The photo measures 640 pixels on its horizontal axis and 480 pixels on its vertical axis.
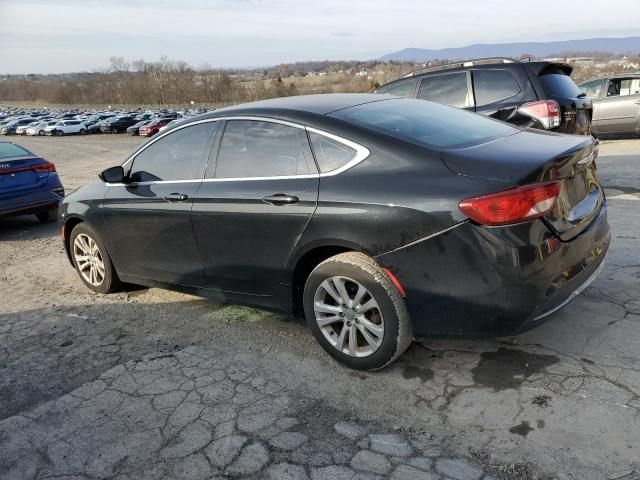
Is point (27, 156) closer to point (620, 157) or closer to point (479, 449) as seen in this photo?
point (479, 449)

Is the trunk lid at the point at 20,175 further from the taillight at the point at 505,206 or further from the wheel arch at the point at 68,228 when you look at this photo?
the taillight at the point at 505,206

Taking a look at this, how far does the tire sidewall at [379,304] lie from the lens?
320 centimetres

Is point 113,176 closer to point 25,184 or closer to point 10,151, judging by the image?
point 25,184

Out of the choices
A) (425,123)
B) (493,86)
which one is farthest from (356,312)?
(493,86)

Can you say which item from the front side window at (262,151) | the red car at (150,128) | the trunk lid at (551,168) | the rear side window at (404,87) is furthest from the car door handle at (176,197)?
the red car at (150,128)

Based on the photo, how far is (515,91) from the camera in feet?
23.1

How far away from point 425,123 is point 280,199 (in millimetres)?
1088

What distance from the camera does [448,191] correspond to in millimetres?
2969

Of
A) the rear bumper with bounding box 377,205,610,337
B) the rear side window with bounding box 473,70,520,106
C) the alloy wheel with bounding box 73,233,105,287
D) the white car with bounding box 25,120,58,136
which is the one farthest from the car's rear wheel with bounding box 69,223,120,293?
the white car with bounding box 25,120,58,136

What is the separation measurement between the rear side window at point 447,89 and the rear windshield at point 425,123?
11.3 feet

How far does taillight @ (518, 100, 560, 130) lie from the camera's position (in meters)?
6.72

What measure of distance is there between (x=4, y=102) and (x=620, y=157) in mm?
174111

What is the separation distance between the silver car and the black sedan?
10588 millimetres

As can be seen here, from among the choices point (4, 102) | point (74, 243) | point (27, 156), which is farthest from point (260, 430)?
point (4, 102)
